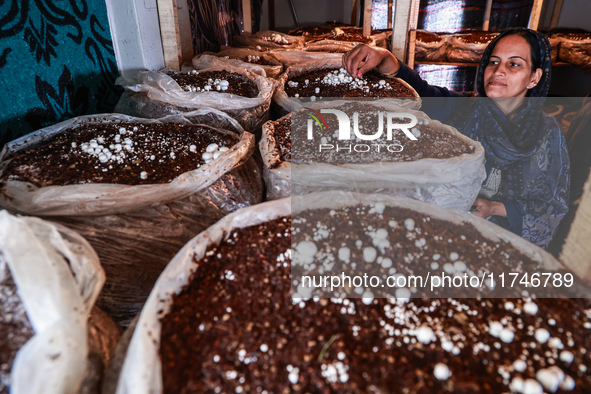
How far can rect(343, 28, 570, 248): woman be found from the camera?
1365 mm

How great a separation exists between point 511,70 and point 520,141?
0.30m

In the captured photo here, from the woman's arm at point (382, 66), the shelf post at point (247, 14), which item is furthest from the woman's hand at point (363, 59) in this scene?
the shelf post at point (247, 14)

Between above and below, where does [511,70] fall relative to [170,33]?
below

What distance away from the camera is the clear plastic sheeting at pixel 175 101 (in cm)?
148

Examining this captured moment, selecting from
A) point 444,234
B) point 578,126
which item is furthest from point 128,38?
point 578,126

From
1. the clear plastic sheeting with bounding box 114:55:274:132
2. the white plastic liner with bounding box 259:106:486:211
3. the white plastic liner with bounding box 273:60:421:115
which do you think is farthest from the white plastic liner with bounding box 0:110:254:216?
the white plastic liner with bounding box 273:60:421:115

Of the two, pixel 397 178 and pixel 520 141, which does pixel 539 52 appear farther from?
pixel 397 178

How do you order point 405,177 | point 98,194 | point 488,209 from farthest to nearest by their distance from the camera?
point 488,209 < point 405,177 < point 98,194

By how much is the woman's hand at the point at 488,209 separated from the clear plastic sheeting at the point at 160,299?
838mm

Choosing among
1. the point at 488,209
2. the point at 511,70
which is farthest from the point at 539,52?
the point at 488,209

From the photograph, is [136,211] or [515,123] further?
[515,123]

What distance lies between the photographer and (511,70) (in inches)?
56.1

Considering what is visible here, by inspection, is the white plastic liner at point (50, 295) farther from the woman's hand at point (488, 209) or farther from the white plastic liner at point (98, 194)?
the woman's hand at point (488, 209)

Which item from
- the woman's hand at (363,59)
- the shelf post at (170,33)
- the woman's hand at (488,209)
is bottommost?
the woman's hand at (488,209)
